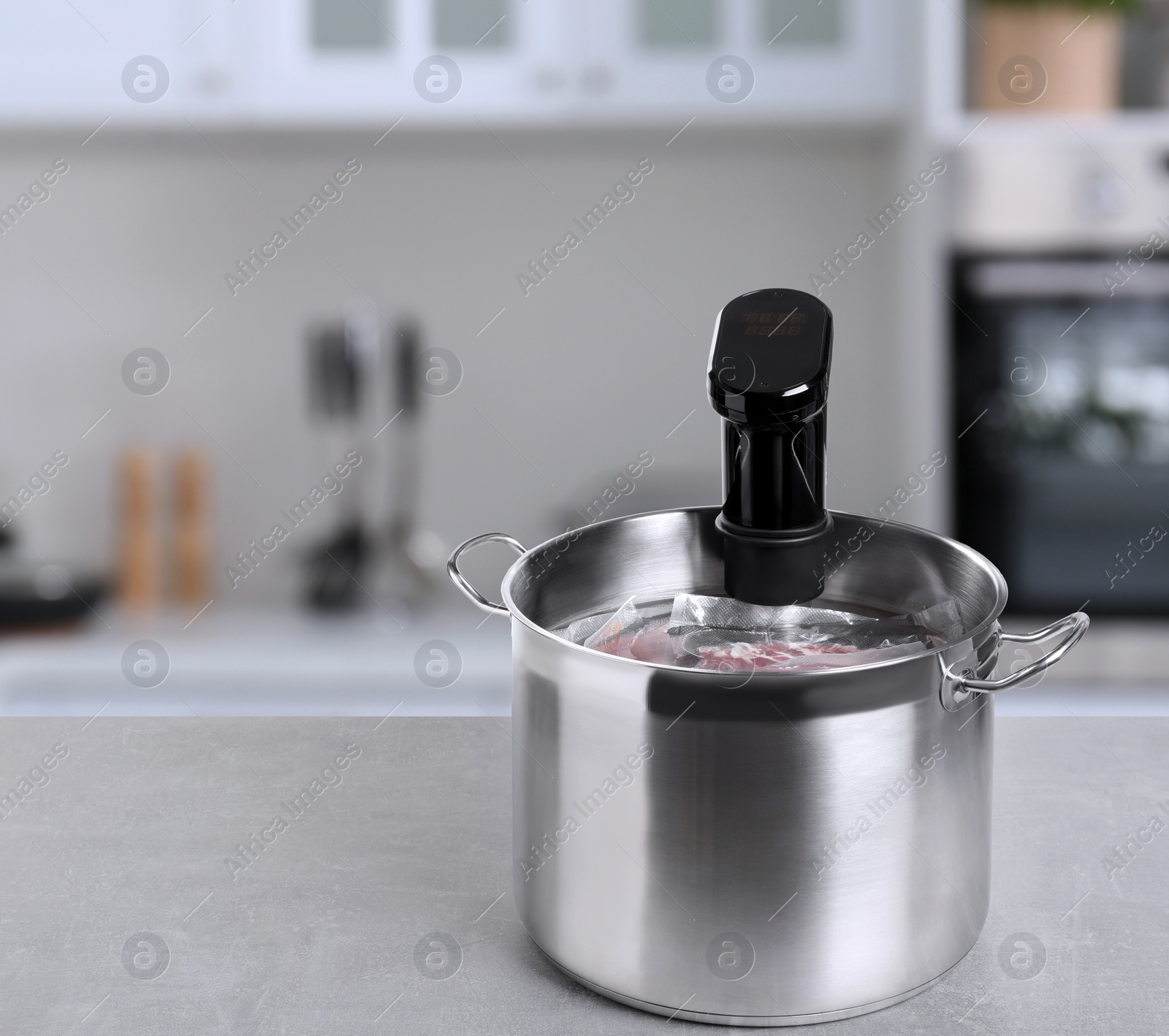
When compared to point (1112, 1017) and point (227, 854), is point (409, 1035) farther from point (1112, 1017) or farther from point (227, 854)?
point (1112, 1017)

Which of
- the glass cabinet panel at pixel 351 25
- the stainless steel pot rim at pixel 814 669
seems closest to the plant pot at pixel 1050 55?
the glass cabinet panel at pixel 351 25

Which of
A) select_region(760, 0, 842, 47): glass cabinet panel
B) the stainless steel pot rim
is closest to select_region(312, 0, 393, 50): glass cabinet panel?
select_region(760, 0, 842, 47): glass cabinet panel

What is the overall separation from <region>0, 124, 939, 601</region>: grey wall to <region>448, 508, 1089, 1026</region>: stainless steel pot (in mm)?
1942

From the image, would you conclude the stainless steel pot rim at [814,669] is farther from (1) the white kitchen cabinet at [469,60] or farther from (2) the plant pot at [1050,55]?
(1) the white kitchen cabinet at [469,60]

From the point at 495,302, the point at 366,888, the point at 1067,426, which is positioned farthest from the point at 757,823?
the point at 495,302

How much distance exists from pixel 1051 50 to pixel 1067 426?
61cm

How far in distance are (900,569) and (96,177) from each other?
2.31 metres

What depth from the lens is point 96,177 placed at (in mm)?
2520

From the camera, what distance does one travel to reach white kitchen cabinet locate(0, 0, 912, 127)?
219cm

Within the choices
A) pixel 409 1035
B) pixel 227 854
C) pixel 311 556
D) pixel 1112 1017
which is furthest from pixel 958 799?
pixel 311 556

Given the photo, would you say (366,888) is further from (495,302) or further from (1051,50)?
(495,302)

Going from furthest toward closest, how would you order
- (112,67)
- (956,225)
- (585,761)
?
(112,67) → (956,225) → (585,761)

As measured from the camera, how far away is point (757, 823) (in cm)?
49

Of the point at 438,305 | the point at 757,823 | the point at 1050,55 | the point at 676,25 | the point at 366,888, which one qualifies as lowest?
the point at 366,888
